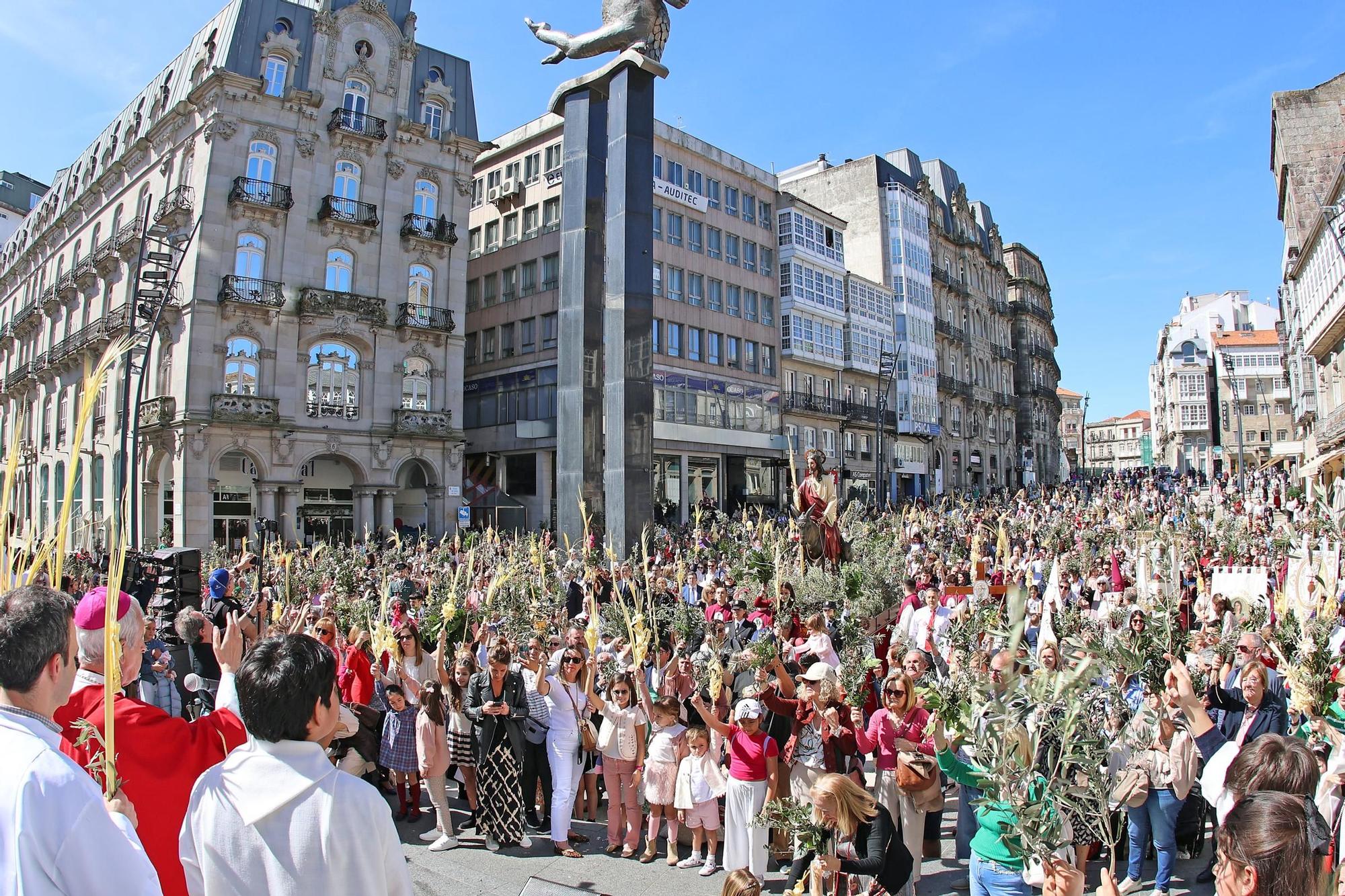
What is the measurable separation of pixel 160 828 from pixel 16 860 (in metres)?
1.13

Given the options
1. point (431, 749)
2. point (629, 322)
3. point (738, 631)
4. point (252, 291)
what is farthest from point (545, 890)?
point (252, 291)

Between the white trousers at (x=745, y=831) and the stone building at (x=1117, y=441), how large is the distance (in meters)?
169

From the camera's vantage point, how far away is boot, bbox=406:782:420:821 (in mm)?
7875

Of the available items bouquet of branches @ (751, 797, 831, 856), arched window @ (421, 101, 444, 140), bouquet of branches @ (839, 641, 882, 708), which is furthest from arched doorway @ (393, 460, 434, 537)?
bouquet of branches @ (751, 797, 831, 856)

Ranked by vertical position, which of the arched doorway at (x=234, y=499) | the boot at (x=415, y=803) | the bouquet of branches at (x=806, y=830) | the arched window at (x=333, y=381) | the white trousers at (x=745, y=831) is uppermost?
the arched window at (x=333, y=381)

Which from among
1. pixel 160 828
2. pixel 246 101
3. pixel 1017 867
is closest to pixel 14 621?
pixel 160 828

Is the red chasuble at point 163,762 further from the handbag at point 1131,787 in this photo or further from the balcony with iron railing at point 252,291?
the balcony with iron railing at point 252,291

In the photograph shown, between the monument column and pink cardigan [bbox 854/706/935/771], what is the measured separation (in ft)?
40.6

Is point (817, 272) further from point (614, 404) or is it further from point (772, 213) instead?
point (614, 404)

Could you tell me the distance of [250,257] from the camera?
32531 millimetres

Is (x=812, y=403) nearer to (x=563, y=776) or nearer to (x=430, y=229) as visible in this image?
(x=430, y=229)

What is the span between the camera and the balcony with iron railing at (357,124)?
34.2m

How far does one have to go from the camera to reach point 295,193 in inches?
1316

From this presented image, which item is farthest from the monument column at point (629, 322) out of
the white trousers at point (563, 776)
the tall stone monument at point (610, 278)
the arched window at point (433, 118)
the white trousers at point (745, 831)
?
the arched window at point (433, 118)
